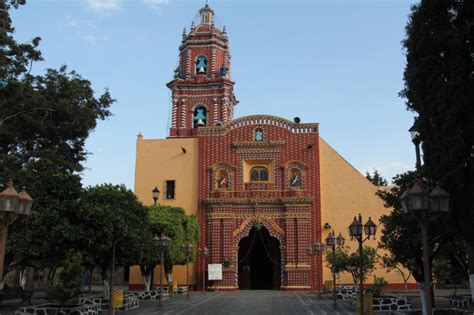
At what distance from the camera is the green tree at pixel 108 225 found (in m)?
16.2

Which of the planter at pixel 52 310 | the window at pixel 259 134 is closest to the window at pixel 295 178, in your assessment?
the window at pixel 259 134

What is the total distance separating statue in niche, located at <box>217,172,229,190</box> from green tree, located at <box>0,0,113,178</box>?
8784mm

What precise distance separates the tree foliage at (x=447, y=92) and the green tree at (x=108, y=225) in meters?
9.58

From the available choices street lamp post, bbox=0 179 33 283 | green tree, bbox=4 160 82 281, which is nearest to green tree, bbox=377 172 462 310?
green tree, bbox=4 160 82 281

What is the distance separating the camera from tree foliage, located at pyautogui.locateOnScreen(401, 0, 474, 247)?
12.0 m

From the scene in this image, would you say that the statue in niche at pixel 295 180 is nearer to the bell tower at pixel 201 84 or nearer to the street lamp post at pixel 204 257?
the street lamp post at pixel 204 257

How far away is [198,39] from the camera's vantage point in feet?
134

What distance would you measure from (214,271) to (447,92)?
20506mm

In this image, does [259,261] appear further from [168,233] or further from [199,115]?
[199,115]

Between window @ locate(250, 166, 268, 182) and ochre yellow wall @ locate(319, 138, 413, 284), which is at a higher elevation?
window @ locate(250, 166, 268, 182)

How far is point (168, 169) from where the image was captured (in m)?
33.2

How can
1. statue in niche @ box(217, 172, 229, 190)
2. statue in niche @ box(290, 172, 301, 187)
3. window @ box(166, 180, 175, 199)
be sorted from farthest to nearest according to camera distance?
window @ box(166, 180, 175, 199)
statue in niche @ box(217, 172, 229, 190)
statue in niche @ box(290, 172, 301, 187)

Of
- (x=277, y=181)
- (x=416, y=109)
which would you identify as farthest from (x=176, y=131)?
(x=416, y=109)

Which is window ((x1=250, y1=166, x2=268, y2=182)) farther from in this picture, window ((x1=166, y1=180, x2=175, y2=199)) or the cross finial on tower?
the cross finial on tower
